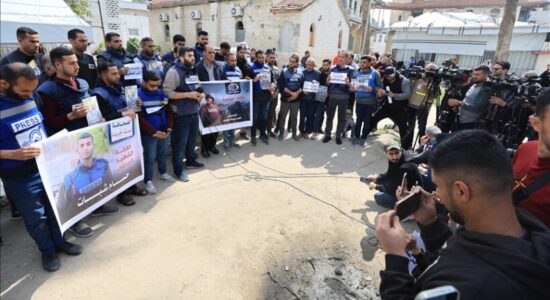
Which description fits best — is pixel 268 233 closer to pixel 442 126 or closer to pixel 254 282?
pixel 254 282

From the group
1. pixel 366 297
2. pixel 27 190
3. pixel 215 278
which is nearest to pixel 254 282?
pixel 215 278

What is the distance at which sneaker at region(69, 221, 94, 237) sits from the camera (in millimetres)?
3502

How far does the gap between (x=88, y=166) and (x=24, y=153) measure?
837 millimetres

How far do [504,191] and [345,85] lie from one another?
5738 mm

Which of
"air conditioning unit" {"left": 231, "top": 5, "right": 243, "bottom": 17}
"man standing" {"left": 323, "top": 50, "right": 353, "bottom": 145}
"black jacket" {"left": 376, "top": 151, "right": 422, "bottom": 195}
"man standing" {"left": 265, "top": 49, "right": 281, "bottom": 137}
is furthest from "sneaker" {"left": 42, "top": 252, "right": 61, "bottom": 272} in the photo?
"air conditioning unit" {"left": 231, "top": 5, "right": 243, "bottom": 17}

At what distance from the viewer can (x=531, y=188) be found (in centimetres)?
179

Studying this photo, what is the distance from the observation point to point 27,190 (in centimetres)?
281

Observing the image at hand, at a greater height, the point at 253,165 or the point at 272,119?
the point at 272,119

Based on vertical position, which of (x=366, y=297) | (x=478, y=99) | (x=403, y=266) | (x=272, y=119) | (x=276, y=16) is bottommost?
(x=366, y=297)

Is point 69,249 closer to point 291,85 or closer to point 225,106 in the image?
point 225,106

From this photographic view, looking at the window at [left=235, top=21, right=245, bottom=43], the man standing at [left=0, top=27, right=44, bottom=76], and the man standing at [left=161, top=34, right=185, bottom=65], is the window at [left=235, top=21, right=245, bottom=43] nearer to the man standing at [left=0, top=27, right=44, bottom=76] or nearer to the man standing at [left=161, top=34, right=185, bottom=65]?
the man standing at [left=161, top=34, right=185, bottom=65]

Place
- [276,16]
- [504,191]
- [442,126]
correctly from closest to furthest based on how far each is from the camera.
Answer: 1. [504,191]
2. [442,126]
3. [276,16]

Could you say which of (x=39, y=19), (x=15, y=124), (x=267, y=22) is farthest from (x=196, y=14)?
(x=15, y=124)

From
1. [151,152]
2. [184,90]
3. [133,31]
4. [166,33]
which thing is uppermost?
[166,33]
